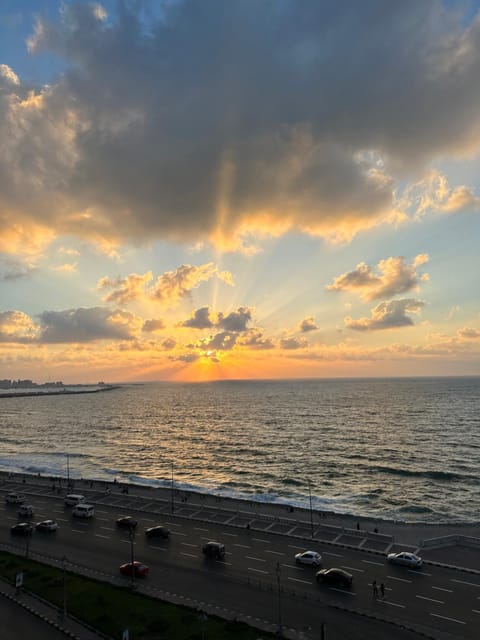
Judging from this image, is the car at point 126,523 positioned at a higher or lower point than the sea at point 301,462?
higher

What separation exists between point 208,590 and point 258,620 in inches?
289

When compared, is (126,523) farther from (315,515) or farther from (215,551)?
(315,515)

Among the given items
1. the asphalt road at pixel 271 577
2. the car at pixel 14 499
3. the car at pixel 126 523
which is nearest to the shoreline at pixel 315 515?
→ the car at pixel 14 499

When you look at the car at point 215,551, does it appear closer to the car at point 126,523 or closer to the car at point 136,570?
the car at point 136,570

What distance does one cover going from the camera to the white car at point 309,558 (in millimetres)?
48000

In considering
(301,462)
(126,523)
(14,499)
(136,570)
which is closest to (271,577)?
(136,570)

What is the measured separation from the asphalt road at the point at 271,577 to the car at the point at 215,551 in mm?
738

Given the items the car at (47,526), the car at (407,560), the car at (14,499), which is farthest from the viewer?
the car at (14,499)

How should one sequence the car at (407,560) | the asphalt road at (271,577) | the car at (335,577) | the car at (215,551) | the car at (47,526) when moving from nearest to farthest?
the asphalt road at (271,577) < the car at (335,577) < the car at (407,560) < the car at (215,551) < the car at (47,526)

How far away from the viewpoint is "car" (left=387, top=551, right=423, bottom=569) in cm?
4759

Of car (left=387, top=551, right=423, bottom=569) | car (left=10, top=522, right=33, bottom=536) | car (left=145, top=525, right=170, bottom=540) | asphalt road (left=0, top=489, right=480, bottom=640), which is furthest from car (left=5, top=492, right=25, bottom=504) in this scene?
car (left=387, top=551, right=423, bottom=569)

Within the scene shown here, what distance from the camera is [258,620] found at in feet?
122

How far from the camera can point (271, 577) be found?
45.6 m

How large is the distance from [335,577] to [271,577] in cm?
662
